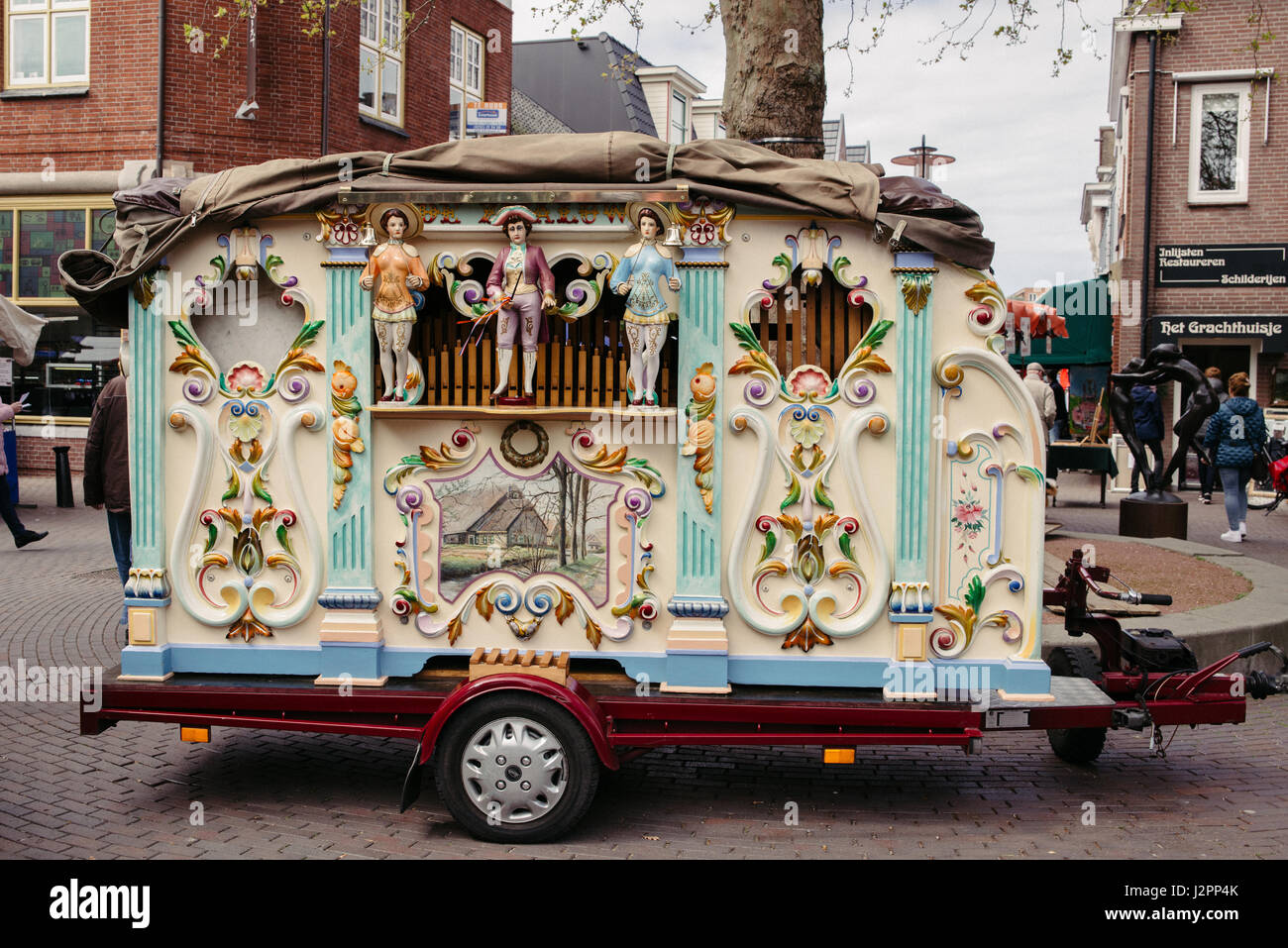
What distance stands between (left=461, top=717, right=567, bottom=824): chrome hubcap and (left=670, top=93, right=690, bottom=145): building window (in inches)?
1295

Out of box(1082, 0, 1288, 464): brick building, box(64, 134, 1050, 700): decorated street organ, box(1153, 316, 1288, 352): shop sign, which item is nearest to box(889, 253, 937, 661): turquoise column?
box(64, 134, 1050, 700): decorated street organ

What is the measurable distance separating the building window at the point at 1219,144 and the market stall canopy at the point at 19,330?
19188mm

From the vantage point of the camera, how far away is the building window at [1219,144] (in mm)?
21016

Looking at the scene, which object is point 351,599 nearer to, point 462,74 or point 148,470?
point 148,470

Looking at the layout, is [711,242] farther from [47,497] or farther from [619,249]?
[47,497]

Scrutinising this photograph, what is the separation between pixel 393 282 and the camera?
4875 mm

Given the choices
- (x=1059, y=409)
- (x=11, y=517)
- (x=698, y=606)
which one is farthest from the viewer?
(x=1059, y=409)

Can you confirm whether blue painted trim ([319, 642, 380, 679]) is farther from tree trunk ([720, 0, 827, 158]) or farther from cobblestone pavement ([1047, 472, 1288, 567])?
cobblestone pavement ([1047, 472, 1288, 567])

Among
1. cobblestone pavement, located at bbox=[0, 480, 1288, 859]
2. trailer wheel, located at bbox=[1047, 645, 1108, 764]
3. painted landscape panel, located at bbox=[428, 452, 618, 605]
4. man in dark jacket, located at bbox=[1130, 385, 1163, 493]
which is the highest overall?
man in dark jacket, located at bbox=[1130, 385, 1163, 493]

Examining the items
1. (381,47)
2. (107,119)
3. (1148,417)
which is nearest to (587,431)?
(1148,417)

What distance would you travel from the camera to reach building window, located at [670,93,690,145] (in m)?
36.0

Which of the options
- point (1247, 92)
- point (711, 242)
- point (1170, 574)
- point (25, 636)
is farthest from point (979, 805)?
point (1247, 92)

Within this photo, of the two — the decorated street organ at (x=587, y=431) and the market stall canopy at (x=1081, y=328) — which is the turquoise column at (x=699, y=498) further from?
the market stall canopy at (x=1081, y=328)

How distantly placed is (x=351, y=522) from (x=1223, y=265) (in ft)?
66.0
